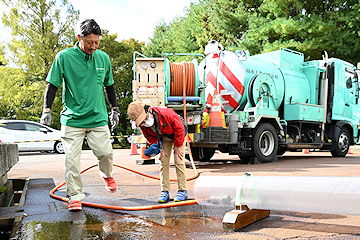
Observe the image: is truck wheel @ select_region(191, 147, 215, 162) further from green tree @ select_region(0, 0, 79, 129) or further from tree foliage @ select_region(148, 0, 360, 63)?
green tree @ select_region(0, 0, 79, 129)

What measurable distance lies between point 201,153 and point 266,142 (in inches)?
71.8

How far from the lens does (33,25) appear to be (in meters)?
19.4

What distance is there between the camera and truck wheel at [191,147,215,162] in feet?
30.0

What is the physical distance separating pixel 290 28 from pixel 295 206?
47.8 ft

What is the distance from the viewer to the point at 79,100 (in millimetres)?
3730

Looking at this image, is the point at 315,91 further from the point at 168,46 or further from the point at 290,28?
the point at 168,46

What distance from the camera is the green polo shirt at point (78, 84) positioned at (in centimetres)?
368

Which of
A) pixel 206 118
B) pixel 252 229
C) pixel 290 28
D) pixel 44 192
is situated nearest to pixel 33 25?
pixel 290 28

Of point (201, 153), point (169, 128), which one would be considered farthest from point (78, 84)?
point (201, 153)

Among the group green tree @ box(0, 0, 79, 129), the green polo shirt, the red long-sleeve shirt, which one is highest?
green tree @ box(0, 0, 79, 129)

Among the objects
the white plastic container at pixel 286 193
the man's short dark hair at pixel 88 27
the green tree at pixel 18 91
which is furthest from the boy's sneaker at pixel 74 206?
the green tree at pixel 18 91

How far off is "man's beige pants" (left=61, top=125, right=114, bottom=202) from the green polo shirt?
0.28 ft

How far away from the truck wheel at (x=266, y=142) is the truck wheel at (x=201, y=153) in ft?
4.76

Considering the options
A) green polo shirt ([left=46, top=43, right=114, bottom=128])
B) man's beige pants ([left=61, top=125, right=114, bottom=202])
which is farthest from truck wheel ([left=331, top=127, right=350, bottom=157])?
green polo shirt ([left=46, top=43, right=114, bottom=128])
